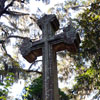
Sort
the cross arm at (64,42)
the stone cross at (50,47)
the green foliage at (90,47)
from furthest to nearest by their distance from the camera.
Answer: the green foliage at (90,47) < the cross arm at (64,42) < the stone cross at (50,47)

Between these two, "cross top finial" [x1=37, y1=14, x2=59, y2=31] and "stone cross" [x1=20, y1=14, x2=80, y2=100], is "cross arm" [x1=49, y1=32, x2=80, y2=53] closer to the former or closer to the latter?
"stone cross" [x1=20, y1=14, x2=80, y2=100]

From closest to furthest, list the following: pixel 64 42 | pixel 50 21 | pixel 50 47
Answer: pixel 64 42 < pixel 50 47 < pixel 50 21

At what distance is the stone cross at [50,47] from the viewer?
3438 millimetres

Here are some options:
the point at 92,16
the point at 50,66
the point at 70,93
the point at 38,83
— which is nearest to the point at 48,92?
the point at 50,66

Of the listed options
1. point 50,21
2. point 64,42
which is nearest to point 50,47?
point 64,42

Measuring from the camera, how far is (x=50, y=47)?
13.4 ft

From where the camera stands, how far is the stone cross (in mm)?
3438

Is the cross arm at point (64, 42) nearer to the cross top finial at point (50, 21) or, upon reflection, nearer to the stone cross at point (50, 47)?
the stone cross at point (50, 47)

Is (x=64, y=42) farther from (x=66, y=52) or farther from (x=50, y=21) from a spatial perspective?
(x=66, y=52)

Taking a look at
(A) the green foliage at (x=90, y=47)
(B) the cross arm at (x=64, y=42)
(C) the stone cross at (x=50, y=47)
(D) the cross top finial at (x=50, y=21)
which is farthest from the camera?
(A) the green foliage at (x=90, y=47)

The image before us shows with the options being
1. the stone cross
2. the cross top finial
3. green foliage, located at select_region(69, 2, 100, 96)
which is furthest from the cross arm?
green foliage, located at select_region(69, 2, 100, 96)

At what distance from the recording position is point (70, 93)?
34.6 ft

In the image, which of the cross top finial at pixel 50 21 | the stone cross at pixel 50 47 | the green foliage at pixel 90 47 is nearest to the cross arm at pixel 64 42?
the stone cross at pixel 50 47

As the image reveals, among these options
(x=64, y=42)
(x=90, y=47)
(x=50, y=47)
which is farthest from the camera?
(x=90, y=47)
